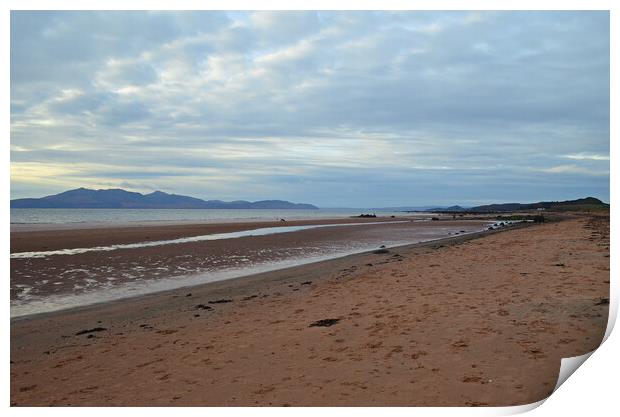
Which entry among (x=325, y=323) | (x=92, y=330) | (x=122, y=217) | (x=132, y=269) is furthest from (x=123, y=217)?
(x=325, y=323)

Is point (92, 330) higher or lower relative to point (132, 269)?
lower

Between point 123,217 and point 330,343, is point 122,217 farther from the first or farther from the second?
Answer: point 330,343

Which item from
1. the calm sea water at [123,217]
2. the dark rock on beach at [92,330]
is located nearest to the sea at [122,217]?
the calm sea water at [123,217]

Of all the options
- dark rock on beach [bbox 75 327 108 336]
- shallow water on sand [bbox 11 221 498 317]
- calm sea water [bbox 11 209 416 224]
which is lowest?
dark rock on beach [bbox 75 327 108 336]

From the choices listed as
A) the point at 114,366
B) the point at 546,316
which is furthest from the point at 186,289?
the point at 546,316

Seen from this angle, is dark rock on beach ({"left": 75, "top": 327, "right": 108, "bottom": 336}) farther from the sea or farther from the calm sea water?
the calm sea water

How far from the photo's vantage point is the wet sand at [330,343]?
4.66m

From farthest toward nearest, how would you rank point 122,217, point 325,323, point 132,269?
point 122,217 < point 132,269 < point 325,323

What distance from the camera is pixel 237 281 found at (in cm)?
1255

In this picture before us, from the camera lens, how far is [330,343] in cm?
608

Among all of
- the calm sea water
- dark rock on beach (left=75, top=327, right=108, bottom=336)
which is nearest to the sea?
the calm sea water

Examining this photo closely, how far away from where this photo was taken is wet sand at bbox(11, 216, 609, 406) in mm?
4656
